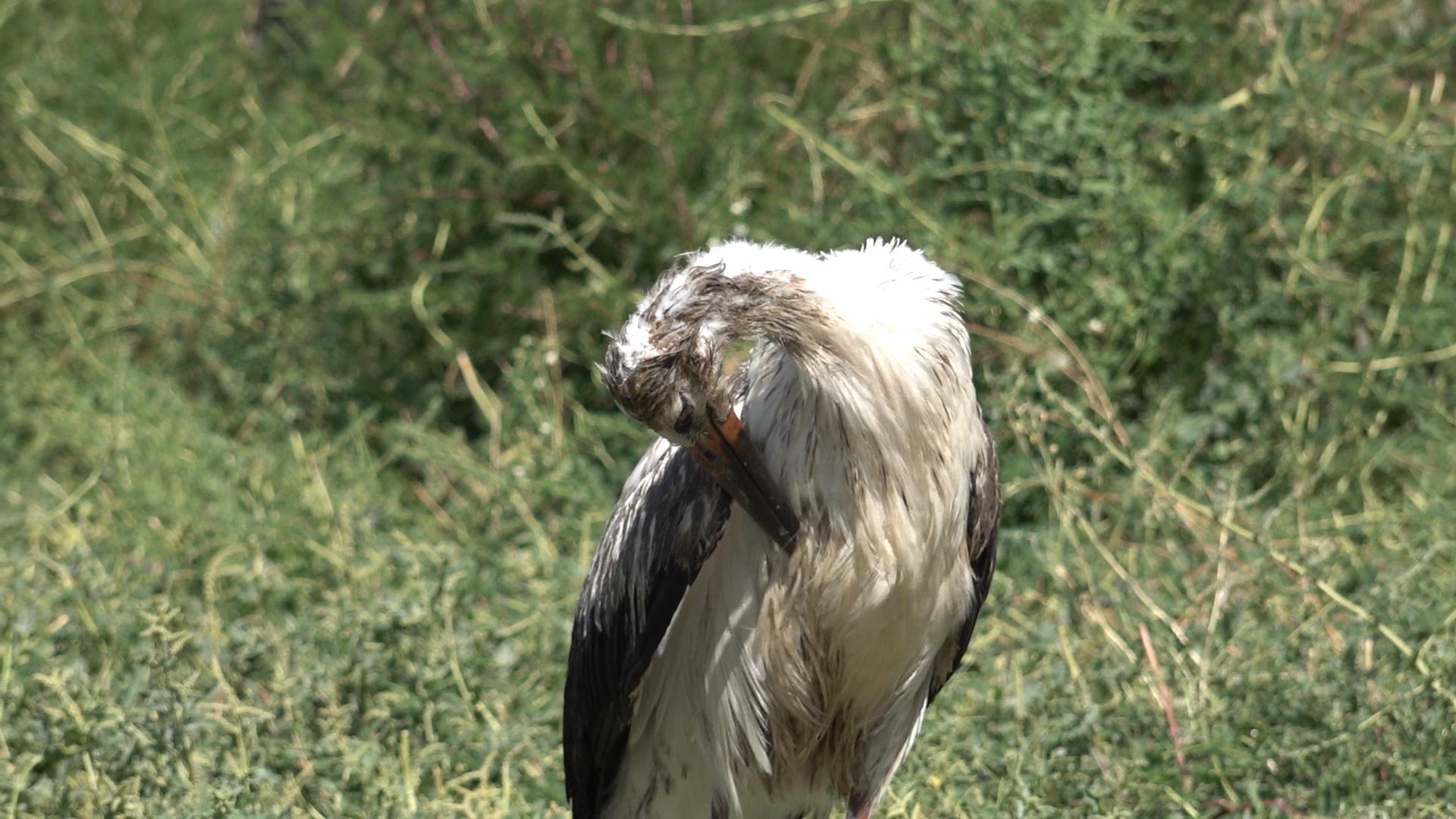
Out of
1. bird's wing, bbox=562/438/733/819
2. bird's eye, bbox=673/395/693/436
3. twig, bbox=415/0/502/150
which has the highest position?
bird's eye, bbox=673/395/693/436

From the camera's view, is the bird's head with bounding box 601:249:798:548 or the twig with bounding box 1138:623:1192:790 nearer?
the bird's head with bounding box 601:249:798:548

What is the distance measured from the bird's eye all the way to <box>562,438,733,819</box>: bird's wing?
31 centimetres

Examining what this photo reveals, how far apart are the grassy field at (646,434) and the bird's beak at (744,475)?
1.10m

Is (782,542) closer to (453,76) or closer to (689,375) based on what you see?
(689,375)

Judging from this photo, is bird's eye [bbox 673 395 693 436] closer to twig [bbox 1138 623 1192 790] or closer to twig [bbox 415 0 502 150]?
twig [bbox 1138 623 1192 790]

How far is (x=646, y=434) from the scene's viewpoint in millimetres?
6461

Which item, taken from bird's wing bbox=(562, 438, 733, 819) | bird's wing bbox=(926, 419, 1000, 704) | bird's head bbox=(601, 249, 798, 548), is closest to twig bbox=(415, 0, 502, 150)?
bird's wing bbox=(562, 438, 733, 819)

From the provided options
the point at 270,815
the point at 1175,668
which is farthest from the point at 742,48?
the point at 270,815

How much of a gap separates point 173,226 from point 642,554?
4.84 m

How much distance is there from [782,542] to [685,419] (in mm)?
428

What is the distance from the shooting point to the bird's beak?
3.62 m

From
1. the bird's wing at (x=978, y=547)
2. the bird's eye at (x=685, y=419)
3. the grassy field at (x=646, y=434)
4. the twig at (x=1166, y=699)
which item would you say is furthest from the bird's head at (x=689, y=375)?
the twig at (x=1166, y=699)

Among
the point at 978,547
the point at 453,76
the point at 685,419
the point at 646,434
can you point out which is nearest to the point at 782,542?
the point at 685,419

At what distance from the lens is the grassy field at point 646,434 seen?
4668mm
